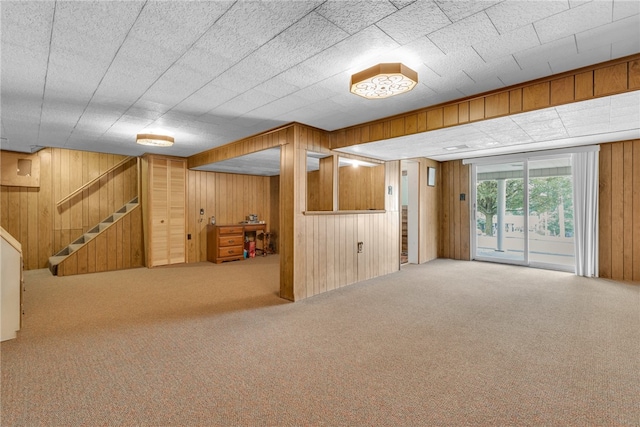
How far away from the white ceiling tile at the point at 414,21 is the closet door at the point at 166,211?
18.2 ft

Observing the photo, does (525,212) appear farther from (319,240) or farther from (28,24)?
(28,24)

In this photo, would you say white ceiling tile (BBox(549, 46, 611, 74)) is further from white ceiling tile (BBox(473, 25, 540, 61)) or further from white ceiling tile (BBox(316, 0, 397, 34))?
white ceiling tile (BBox(316, 0, 397, 34))

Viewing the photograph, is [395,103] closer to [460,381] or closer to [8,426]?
[460,381]

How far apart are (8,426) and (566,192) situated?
757 centimetres

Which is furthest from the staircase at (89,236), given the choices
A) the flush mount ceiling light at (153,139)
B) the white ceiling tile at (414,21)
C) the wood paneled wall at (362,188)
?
the white ceiling tile at (414,21)

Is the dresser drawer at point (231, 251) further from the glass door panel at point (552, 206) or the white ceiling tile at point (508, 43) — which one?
the glass door panel at point (552, 206)

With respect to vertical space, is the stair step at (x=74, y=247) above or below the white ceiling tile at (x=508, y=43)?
below

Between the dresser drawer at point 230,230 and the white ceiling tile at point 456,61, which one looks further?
the dresser drawer at point 230,230

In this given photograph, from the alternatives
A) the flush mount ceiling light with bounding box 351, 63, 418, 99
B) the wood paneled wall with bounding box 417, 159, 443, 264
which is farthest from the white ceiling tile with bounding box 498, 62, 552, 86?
the wood paneled wall with bounding box 417, 159, 443, 264

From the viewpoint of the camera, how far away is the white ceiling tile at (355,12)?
162cm

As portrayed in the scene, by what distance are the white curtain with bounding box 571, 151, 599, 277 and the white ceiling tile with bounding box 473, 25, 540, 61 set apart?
4097 mm

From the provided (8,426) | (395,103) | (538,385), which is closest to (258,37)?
(395,103)

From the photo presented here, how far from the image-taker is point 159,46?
2057 mm

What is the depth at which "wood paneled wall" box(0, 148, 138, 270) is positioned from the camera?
18.8ft
